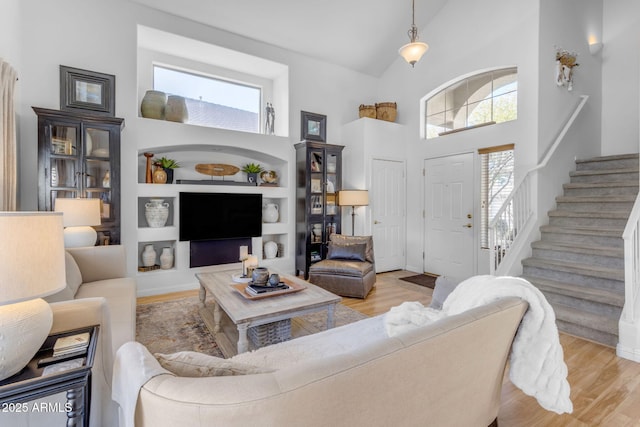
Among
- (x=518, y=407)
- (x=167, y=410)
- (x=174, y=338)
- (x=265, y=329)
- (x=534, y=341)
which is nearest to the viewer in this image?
(x=167, y=410)

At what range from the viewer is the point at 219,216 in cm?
451

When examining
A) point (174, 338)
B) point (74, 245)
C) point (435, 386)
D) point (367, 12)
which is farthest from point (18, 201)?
point (367, 12)

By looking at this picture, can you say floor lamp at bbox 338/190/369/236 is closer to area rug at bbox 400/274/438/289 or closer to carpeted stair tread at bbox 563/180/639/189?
area rug at bbox 400/274/438/289

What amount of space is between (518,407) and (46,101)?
5168 millimetres

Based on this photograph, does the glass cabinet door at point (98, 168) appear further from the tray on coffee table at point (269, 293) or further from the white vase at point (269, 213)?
the white vase at point (269, 213)

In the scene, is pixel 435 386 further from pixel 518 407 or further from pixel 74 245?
pixel 74 245

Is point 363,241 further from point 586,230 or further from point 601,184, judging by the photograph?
point 601,184

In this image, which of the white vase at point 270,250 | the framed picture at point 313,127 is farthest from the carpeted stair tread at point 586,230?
the white vase at point 270,250

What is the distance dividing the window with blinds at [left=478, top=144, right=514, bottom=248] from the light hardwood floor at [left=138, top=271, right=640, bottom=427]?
196 cm

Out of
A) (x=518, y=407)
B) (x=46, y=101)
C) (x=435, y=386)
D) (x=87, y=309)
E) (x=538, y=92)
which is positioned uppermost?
(x=538, y=92)

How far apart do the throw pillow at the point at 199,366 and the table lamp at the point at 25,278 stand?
→ 509 mm

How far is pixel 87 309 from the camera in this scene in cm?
164

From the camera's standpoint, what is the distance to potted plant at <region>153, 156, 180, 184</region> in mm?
4234

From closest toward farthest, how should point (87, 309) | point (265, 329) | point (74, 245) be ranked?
point (87, 309), point (265, 329), point (74, 245)
